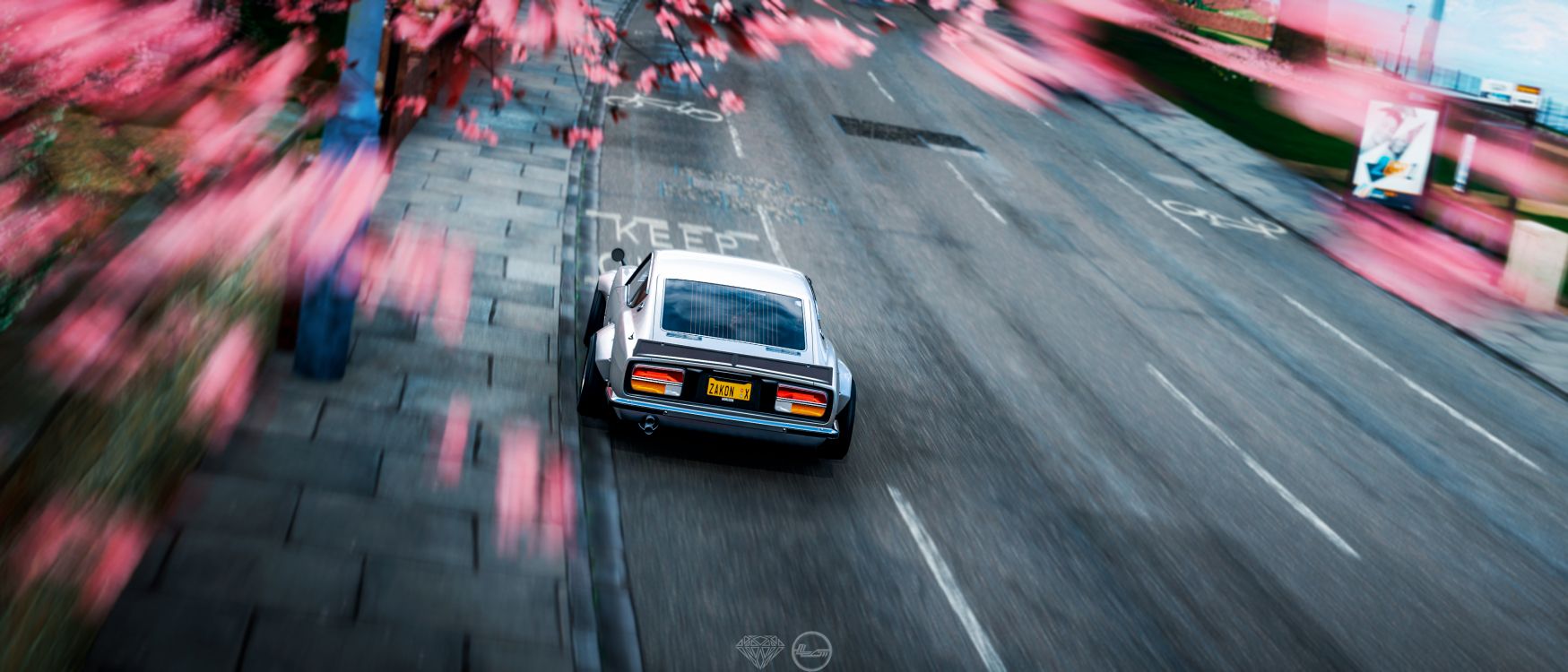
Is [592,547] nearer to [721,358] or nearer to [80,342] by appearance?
[721,358]

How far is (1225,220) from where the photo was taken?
22141mm

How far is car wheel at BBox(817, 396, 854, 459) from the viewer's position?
368 inches

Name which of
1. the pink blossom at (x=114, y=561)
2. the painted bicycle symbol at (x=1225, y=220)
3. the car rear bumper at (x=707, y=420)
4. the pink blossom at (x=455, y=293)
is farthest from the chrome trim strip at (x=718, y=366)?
the painted bicycle symbol at (x=1225, y=220)

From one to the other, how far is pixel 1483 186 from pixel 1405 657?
2309 centimetres

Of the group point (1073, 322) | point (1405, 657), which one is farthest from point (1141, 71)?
point (1405, 657)

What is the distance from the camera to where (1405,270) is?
68.1 ft

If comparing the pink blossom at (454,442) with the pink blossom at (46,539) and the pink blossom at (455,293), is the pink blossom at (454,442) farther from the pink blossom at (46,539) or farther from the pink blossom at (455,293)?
the pink blossom at (46,539)

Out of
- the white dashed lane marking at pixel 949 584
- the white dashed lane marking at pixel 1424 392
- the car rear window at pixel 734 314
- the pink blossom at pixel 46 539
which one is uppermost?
the car rear window at pixel 734 314

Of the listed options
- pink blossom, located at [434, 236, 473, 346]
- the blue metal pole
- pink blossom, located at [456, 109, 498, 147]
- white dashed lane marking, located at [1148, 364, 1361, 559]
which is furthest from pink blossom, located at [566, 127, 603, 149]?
white dashed lane marking, located at [1148, 364, 1361, 559]

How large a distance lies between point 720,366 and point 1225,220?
16.1 m

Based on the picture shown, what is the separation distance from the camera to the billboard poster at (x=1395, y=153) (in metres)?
23.4

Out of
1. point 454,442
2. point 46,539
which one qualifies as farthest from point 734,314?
point 46,539

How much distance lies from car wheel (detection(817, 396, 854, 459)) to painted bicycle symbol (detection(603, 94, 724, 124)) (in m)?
14.9

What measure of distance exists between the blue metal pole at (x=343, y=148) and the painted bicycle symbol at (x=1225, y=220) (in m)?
16.8
